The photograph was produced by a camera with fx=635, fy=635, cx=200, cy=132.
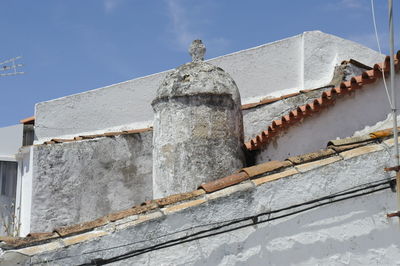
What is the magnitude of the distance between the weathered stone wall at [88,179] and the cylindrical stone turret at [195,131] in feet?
7.02

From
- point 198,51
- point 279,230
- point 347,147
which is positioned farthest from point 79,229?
point 198,51

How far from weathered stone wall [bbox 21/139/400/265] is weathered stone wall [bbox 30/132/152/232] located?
507 cm

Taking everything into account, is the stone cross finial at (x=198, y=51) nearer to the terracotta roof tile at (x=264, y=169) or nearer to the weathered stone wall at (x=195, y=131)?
the weathered stone wall at (x=195, y=131)

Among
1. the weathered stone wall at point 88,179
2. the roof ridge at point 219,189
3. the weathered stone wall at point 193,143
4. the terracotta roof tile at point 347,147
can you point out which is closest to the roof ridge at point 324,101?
the weathered stone wall at point 193,143

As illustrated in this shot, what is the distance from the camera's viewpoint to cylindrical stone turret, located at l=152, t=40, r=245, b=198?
7340 mm

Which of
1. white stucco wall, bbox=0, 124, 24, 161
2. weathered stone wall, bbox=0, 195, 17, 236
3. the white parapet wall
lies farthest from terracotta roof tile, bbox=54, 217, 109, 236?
white stucco wall, bbox=0, 124, 24, 161

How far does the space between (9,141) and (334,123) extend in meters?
8.66

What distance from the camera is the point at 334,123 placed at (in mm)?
7570

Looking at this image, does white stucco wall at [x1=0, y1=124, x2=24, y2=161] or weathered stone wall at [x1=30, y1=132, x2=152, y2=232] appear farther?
white stucco wall at [x1=0, y1=124, x2=24, y2=161]

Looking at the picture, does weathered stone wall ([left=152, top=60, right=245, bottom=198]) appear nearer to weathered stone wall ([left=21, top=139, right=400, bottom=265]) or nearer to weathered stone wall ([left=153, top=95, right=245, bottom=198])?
weathered stone wall ([left=153, top=95, right=245, bottom=198])

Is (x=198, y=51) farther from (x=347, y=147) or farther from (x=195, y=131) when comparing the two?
(x=347, y=147)

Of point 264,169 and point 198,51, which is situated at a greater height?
point 198,51

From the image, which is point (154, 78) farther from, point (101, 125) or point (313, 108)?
point (313, 108)

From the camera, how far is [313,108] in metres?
7.70
